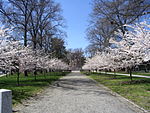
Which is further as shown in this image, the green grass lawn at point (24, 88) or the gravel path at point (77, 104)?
the green grass lawn at point (24, 88)

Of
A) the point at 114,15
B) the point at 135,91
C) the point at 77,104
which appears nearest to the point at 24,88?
the point at 77,104

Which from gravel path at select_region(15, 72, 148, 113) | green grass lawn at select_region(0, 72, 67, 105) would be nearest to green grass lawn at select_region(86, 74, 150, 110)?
gravel path at select_region(15, 72, 148, 113)

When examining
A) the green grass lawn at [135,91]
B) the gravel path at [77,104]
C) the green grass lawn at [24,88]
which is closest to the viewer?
the gravel path at [77,104]

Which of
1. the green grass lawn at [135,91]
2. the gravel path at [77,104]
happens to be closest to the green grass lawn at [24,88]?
the gravel path at [77,104]

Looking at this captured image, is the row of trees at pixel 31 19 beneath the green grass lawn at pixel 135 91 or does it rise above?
above

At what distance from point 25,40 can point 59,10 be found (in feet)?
24.5

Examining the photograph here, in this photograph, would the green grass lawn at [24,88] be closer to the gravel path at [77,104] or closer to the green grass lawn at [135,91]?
the gravel path at [77,104]

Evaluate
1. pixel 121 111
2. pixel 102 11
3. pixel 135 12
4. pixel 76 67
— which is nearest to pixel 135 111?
pixel 121 111

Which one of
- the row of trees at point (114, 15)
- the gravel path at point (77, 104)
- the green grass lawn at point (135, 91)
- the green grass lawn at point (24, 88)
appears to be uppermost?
the row of trees at point (114, 15)

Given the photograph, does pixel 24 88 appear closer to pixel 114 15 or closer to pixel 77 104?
pixel 77 104

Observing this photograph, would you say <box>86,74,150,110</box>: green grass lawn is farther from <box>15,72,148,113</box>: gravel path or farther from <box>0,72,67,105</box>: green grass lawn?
<box>0,72,67,105</box>: green grass lawn

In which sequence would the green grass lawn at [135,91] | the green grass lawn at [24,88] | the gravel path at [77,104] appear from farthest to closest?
the green grass lawn at [24,88], the green grass lawn at [135,91], the gravel path at [77,104]

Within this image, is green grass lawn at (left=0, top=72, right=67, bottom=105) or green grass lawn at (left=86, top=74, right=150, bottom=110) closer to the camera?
green grass lawn at (left=86, top=74, right=150, bottom=110)

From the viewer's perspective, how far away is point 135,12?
1045 centimetres
